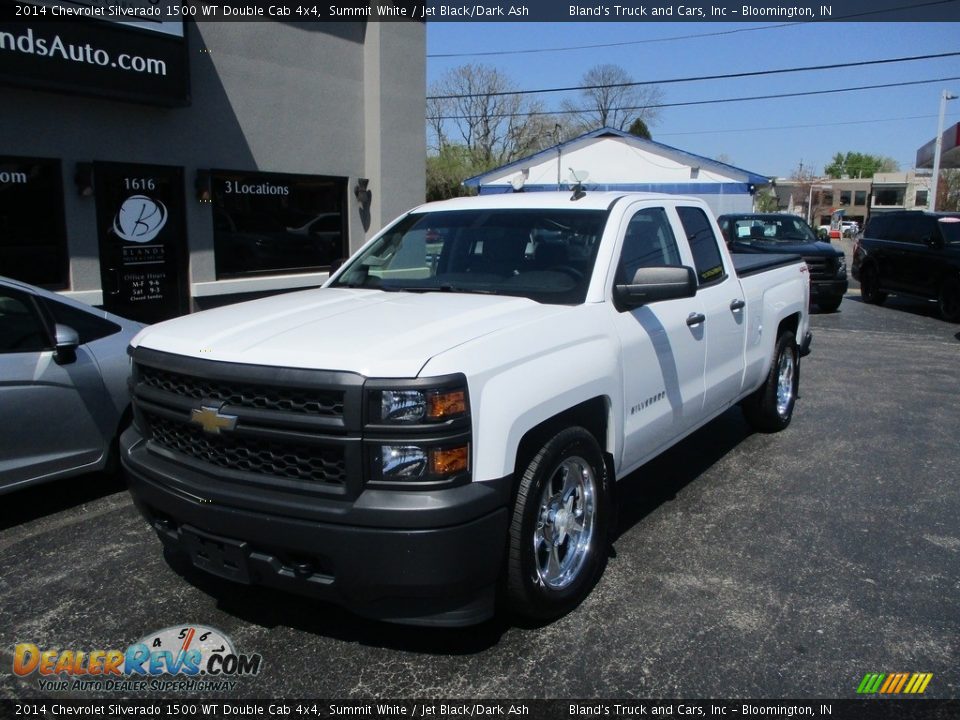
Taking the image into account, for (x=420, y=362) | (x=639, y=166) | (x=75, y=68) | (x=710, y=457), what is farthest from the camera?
(x=639, y=166)

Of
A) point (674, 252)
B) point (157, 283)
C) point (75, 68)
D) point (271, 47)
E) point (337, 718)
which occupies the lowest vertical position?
point (337, 718)

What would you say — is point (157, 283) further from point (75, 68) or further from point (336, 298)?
point (336, 298)

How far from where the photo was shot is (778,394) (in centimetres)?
675

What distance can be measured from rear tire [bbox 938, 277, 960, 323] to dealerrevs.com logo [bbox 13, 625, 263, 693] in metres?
14.7

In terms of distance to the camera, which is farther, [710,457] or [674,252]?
[710,457]

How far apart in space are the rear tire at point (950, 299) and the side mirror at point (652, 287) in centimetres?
1278

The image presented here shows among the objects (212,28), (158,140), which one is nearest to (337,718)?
(158,140)

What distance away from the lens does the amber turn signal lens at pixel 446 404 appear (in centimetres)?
290

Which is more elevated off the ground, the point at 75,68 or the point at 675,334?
the point at 75,68

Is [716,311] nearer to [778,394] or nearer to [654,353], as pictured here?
[654,353]

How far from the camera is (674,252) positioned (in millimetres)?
4977

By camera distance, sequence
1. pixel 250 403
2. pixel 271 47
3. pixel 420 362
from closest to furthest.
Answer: pixel 420 362, pixel 250 403, pixel 271 47

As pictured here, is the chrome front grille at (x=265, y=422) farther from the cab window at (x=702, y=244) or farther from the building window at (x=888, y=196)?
the building window at (x=888, y=196)

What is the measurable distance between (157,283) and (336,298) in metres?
Result: 6.80
